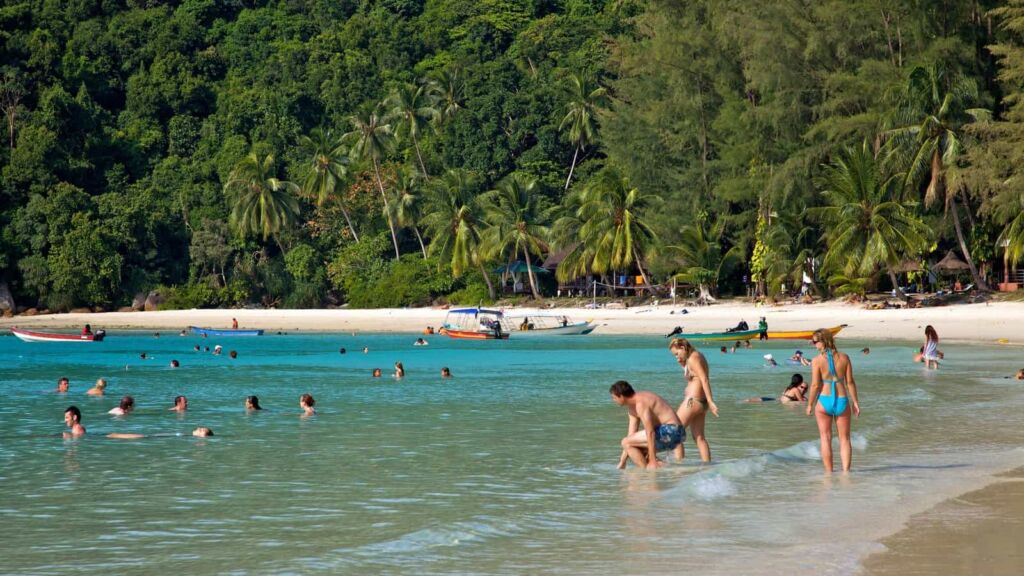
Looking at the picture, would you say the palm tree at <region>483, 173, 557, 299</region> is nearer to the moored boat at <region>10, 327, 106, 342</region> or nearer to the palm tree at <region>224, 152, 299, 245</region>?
the palm tree at <region>224, 152, 299, 245</region>

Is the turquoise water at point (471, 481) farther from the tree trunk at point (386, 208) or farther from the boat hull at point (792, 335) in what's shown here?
the tree trunk at point (386, 208)

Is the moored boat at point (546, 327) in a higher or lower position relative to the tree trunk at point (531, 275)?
lower

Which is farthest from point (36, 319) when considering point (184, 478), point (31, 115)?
point (184, 478)

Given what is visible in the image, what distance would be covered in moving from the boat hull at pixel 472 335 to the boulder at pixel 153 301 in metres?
28.5

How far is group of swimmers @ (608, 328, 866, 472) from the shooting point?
1187 centimetres

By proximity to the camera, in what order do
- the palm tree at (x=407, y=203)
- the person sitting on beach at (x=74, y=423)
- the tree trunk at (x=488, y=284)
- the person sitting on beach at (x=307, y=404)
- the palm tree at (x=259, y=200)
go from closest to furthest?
the person sitting on beach at (x=74, y=423)
the person sitting on beach at (x=307, y=404)
the tree trunk at (x=488, y=284)
the palm tree at (x=407, y=203)
the palm tree at (x=259, y=200)

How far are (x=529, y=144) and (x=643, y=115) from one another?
640 inches

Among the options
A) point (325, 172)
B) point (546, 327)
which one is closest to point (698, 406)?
point (546, 327)

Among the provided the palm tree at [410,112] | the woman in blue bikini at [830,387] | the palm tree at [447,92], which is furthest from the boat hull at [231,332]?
the woman in blue bikini at [830,387]

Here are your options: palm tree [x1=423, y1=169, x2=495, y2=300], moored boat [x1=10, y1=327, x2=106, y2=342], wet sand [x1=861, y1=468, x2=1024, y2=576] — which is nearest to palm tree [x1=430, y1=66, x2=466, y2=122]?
palm tree [x1=423, y1=169, x2=495, y2=300]

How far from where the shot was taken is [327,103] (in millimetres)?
83438

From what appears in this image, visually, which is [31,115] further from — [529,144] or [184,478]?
[184,478]

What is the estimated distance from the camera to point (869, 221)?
1831 inches

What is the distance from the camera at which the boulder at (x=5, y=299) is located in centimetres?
7056
